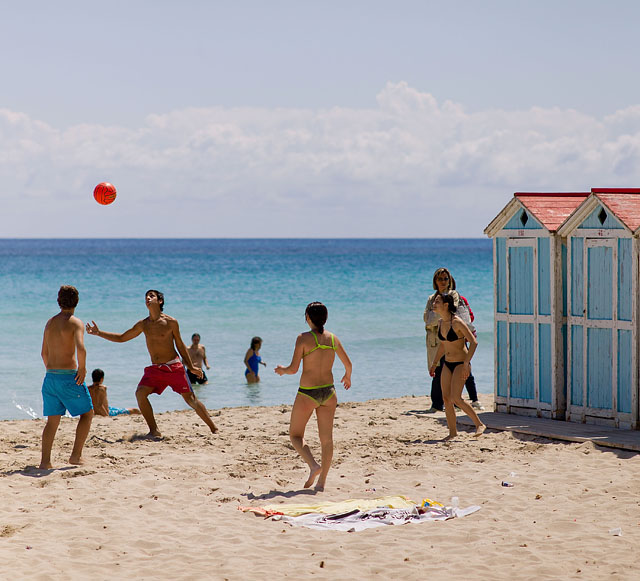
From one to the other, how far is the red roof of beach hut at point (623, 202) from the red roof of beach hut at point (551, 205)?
44 cm

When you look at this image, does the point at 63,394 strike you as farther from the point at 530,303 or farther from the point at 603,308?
the point at 603,308

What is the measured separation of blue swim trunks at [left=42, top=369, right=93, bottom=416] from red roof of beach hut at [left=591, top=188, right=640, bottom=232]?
5675mm

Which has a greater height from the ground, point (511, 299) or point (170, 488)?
point (511, 299)

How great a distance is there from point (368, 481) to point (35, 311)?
2899 cm

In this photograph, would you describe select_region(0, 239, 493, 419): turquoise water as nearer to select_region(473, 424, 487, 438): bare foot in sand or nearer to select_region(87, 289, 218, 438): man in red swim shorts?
select_region(87, 289, 218, 438): man in red swim shorts

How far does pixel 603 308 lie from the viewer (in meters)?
9.52

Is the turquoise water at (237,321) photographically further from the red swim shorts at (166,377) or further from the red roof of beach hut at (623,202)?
the red roof of beach hut at (623,202)

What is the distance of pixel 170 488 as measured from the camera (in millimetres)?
7434

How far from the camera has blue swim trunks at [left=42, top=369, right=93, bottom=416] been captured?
25.9ft

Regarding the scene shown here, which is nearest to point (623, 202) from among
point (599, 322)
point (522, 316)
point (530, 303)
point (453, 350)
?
point (599, 322)

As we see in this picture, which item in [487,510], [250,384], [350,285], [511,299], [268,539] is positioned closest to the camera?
[268,539]

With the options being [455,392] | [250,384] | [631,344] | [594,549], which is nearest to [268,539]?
[594,549]

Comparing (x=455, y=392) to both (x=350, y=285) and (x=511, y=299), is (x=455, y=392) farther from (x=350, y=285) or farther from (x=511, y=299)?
(x=350, y=285)

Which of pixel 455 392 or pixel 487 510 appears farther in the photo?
pixel 455 392
